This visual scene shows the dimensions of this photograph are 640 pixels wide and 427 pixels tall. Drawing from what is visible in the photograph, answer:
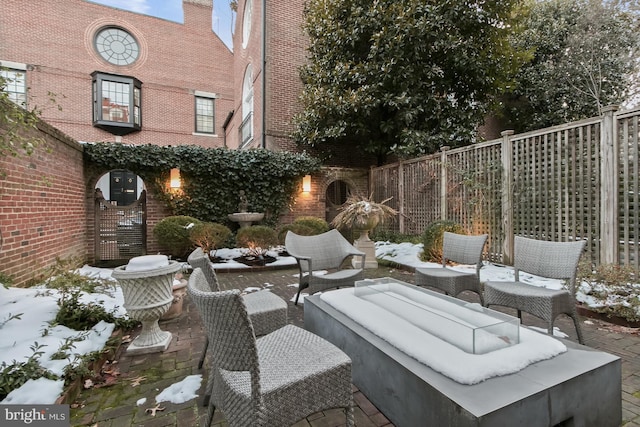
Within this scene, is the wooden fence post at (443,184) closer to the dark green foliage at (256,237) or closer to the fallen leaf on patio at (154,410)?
the dark green foliage at (256,237)

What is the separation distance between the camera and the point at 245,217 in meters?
7.60

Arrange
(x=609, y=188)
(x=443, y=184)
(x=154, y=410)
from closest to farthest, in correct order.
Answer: (x=154, y=410), (x=609, y=188), (x=443, y=184)

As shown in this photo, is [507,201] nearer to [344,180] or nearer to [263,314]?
[263,314]

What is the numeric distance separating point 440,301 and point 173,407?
193cm

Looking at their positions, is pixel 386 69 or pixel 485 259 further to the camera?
pixel 386 69

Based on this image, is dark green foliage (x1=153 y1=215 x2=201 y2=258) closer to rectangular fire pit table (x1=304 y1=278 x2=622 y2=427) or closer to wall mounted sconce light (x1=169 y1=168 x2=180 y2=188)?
wall mounted sconce light (x1=169 y1=168 x2=180 y2=188)

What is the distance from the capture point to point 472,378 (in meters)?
1.34

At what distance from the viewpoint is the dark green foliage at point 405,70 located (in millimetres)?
7238

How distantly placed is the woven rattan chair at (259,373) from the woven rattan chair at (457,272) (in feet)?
6.93

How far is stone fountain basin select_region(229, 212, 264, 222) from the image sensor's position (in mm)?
7594

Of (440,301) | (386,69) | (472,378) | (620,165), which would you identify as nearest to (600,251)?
(620,165)

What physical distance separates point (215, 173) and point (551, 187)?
23.1 ft

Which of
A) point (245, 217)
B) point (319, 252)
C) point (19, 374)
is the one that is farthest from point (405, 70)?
point (19, 374)

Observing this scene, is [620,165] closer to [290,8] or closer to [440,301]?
[440,301]
